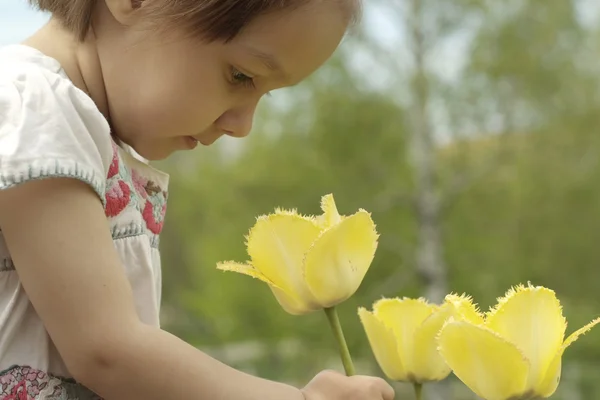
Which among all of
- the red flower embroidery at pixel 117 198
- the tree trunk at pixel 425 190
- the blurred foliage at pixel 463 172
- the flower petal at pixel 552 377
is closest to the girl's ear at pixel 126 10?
the red flower embroidery at pixel 117 198

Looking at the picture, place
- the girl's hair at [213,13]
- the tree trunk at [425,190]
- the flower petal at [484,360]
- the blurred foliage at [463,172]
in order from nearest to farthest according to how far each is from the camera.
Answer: the flower petal at [484,360], the girl's hair at [213,13], the blurred foliage at [463,172], the tree trunk at [425,190]

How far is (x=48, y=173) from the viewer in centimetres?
50

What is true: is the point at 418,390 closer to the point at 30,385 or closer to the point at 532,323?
the point at 532,323

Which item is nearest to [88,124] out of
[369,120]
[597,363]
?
[369,120]

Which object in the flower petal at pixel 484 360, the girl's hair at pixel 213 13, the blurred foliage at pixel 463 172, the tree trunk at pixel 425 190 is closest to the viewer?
the flower petal at pixel 484 360

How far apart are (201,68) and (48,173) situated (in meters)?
0.13

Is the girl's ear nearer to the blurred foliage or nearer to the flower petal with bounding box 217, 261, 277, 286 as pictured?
the flower petal with bounding box 217, 261, 277, 286

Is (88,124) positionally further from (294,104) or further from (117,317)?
(294,104)

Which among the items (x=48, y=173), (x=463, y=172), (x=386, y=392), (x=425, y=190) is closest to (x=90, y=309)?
(x=48, y=173)

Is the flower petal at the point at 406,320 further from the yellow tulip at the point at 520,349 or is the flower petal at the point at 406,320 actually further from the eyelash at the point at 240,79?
the eyelash at the point at 240,79

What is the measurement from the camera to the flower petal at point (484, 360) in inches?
17.4

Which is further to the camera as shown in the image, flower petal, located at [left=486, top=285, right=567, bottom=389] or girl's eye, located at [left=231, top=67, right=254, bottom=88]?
girl's eye, located at [left=231, top=67, right=254, bottom=88]

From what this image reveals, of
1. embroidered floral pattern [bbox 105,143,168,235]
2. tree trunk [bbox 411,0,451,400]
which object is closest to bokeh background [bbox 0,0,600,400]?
tree trunk [bbox 411,0,451,400]

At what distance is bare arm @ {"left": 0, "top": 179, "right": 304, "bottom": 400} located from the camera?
495 millimetres
